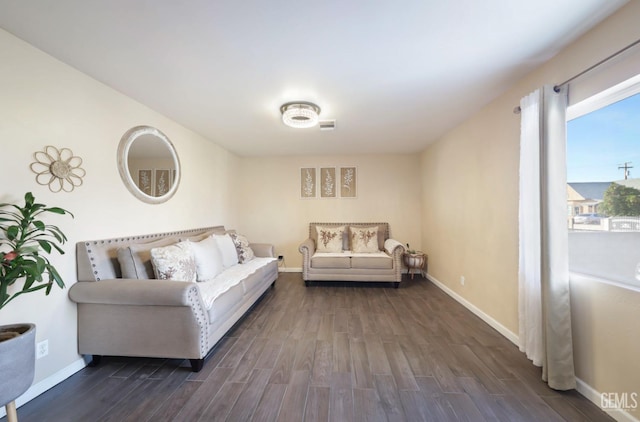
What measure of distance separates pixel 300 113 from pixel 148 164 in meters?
1.79

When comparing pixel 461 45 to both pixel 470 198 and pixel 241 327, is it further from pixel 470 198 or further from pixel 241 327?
Result: pixel 241 327

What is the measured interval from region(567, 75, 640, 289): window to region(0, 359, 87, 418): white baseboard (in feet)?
12.6

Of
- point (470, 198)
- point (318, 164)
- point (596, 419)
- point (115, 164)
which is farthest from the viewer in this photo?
point (318, 164)

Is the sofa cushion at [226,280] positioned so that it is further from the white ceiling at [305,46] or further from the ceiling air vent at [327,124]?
the ceiling air vent at [327,124]

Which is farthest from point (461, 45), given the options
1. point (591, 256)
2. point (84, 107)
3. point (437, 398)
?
point (84, 107)

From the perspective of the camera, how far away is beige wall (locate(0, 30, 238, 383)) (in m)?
1.59

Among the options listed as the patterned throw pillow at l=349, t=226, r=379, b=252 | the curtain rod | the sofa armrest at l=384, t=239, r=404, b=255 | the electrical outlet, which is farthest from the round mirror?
the curtain rod

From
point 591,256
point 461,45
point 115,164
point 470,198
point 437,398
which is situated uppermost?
point 461,45

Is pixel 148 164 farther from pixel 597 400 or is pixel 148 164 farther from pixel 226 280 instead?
pixel 597 400

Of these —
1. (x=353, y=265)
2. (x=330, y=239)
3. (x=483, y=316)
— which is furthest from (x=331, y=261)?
(x=483, y=316)

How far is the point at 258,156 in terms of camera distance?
16.3 feet

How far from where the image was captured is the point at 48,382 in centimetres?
171

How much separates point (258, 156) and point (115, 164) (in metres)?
2.87

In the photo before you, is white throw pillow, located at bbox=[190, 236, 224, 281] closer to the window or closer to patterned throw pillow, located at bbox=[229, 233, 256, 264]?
patterned throw pillow, located at bbox=[229, 233, 256, 264]
